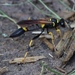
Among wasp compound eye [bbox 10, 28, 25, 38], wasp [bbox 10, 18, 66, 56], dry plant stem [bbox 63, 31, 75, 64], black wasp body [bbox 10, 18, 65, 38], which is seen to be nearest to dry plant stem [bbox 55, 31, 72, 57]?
dry plant stem [bbox 63, 31, 75, 64]

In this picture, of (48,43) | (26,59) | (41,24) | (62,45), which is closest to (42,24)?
(41,24)

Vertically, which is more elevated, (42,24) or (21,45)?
(42,24)

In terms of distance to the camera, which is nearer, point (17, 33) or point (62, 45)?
point (62, 45)

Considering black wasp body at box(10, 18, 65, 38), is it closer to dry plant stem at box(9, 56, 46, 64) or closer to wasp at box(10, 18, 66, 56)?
wasp at box(10, 18, 66, 56)

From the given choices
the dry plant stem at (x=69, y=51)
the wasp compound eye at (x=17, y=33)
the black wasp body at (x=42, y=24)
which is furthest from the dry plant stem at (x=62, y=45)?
the wasp compound eye at (x=17, y=33)

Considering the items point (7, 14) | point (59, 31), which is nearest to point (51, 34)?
point (59, 31)

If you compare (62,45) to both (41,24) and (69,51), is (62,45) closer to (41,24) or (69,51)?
(69,51)

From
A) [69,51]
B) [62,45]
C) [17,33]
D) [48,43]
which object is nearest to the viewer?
[69,51]

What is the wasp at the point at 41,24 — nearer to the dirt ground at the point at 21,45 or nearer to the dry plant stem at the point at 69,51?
the dirt ground at the point at 21,45
